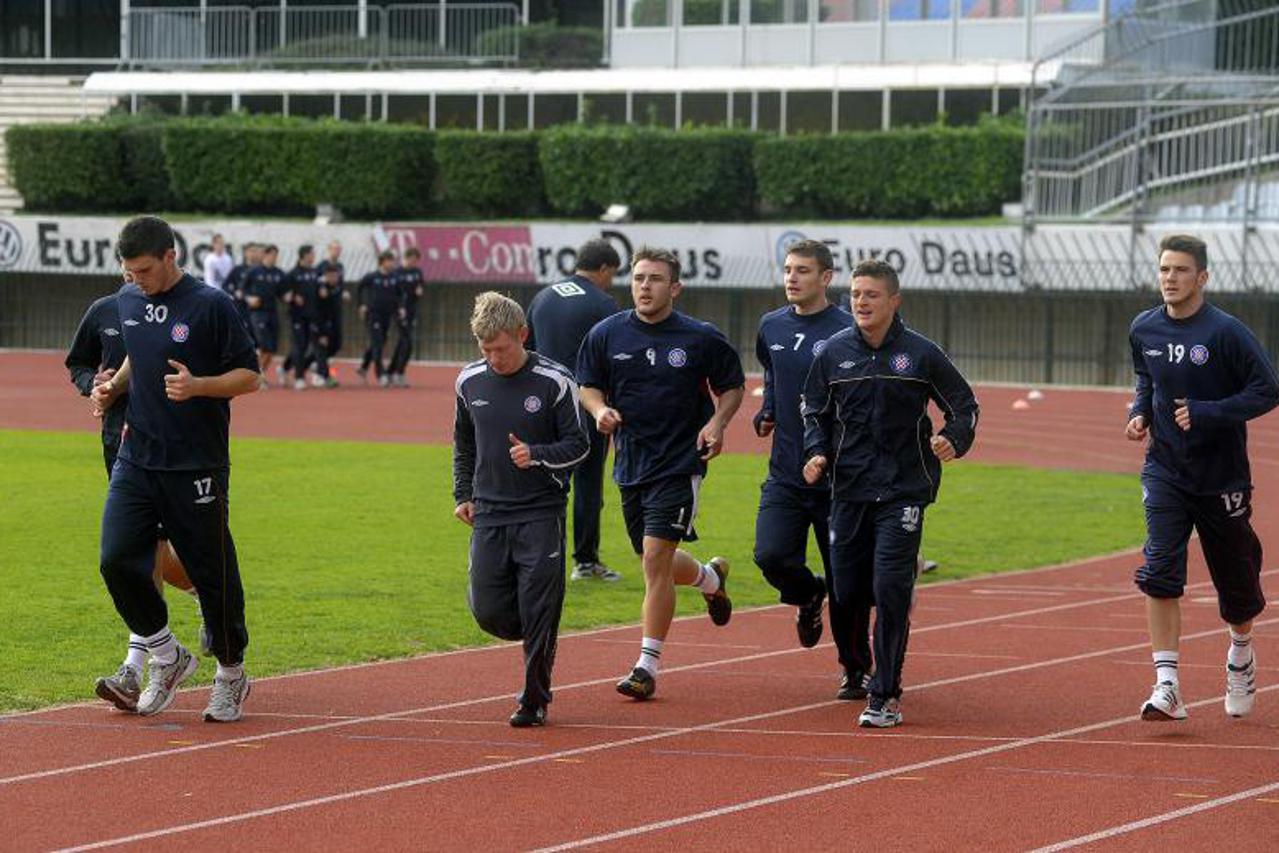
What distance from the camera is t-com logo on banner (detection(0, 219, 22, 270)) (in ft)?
143

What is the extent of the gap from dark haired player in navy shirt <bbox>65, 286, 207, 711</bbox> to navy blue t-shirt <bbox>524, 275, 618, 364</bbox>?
133 inches

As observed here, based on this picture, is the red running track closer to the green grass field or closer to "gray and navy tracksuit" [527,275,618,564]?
the green grass field

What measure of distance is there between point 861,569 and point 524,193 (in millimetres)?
35315

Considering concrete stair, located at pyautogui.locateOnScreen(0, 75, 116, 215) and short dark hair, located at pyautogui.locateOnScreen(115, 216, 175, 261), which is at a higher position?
concrete stair, located at pyautogui.locateOnScreen(0, 75, 116, 215)

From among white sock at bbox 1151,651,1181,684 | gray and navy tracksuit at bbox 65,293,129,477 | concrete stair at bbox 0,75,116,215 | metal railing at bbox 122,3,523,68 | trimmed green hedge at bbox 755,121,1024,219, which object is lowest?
white sock at bbox 1151,651,1181,684

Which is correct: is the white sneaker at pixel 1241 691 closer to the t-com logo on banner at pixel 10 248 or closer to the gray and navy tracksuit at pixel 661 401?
the gray and navy tracksuit at pixel 661 401

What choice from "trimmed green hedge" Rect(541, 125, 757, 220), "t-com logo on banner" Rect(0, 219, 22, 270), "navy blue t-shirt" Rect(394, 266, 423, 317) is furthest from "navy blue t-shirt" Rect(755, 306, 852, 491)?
"t-com logo on banner" Rect(0, 219, 22, 270)

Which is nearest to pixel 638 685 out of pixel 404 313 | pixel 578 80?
pixel 404 313

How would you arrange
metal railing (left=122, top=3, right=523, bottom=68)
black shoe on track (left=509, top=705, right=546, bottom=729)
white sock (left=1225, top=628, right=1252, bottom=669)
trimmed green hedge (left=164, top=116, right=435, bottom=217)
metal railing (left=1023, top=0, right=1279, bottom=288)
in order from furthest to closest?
metal railing (left=122, top=3, right=523, bottom=68) < trimmed green hedge (left=164, top=116, right=435, bottom=217) < metal railing (left=1023, top=0, right=1279, bottom=288) < white sock (left=1225, top=628, right=1252, bottom=669) < black shoe on track (left=509, top=705, right=546, bottom=729)

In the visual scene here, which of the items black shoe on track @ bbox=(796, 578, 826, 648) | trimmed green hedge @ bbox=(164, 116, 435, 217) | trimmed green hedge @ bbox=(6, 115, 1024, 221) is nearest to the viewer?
black shoe on track @ bbox=(796, 578, 826, 648)

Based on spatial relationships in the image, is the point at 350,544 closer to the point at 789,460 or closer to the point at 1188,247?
the point at 789,460

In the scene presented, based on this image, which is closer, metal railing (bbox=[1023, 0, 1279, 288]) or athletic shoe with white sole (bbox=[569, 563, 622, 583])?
athletic shoe with white sole (bbox=[569, 563, 622, 583])

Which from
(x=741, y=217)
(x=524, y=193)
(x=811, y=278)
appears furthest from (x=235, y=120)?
(x=811, y=278)

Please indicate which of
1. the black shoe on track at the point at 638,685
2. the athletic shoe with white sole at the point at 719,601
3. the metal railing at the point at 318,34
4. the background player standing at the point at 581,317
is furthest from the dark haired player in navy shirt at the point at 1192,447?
the metal railing at the point at 318,34
